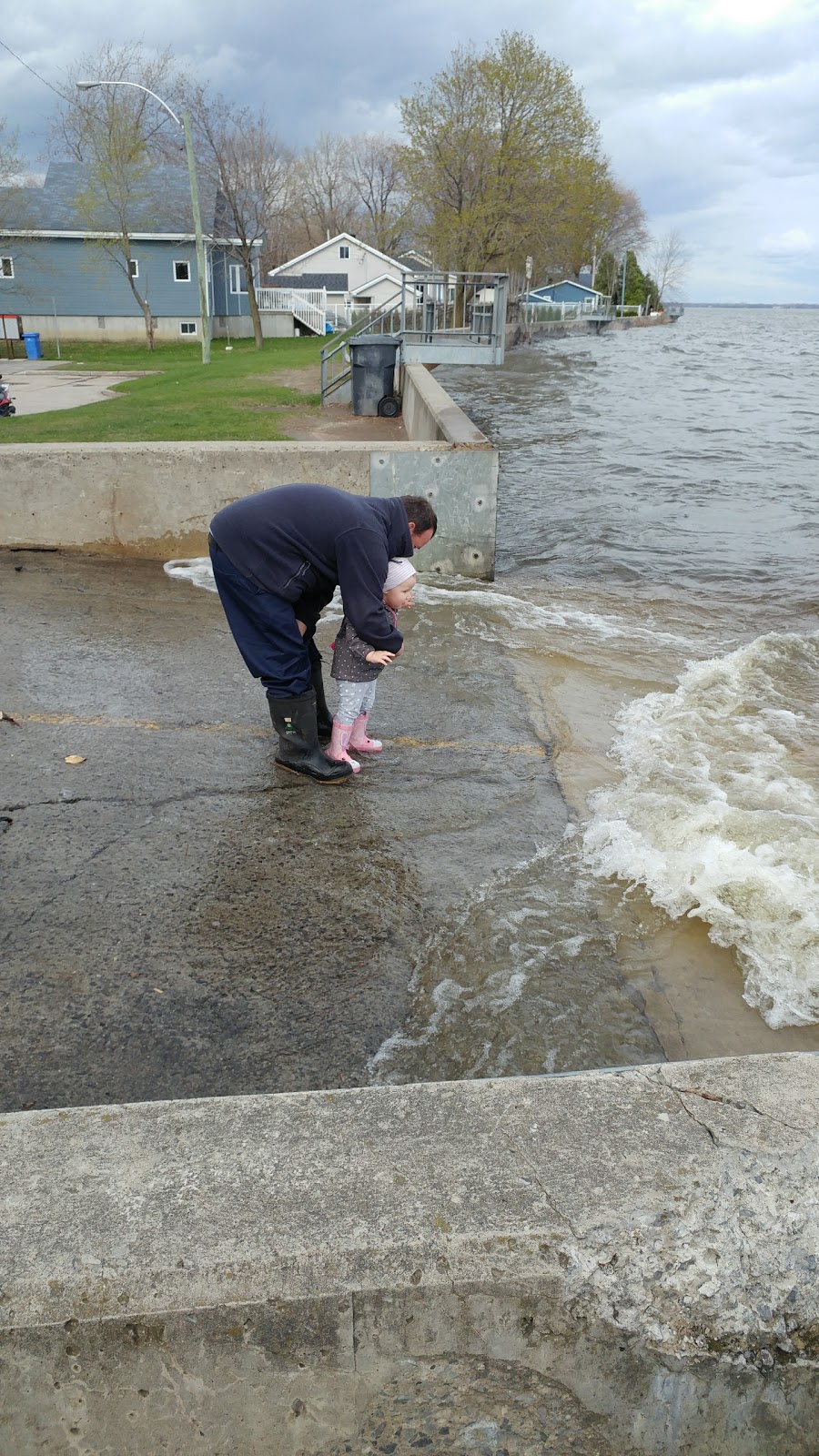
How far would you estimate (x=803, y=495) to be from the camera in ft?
49.6

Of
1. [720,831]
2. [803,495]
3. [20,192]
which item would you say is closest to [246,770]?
[720,831]

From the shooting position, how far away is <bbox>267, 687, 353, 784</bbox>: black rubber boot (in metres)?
4.48

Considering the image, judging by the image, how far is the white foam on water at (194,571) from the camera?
779 cm

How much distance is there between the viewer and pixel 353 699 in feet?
Answer: 15.1

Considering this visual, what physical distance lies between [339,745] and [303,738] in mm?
221

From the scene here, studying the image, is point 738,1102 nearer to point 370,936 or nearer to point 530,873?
point 370,936

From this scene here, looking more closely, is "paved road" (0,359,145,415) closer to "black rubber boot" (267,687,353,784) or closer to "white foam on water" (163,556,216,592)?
"white foam on water" (163,556,216,592)

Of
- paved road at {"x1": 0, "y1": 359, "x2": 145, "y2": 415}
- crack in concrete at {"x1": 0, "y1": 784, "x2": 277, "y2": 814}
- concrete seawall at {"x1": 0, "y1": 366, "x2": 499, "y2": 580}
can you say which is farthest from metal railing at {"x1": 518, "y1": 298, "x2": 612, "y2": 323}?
crack in concrete at {"x1": 0, "y1": 784, "x2": 277, "y2": 814}

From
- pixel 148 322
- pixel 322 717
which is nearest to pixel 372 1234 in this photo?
pixel 322 717

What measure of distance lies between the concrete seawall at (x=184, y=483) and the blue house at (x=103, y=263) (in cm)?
4180

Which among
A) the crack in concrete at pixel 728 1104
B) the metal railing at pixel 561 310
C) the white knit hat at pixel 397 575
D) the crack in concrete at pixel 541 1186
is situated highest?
the metal railing at pixel 561 310

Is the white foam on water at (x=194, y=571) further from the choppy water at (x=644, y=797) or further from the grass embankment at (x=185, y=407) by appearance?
the grass embankment at (x=185, y=407)

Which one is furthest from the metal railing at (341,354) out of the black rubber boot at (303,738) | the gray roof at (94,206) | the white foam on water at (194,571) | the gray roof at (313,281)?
the gray roof at (313,281)

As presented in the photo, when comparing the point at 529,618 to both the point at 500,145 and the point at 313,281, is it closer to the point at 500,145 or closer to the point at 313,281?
the point at 500,145
